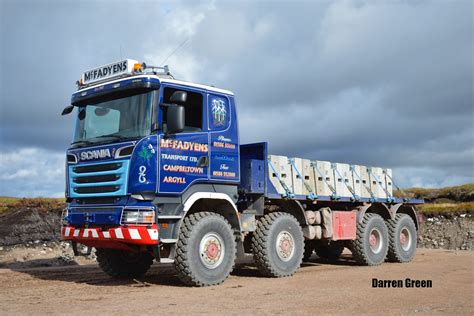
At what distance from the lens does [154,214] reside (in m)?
9.14

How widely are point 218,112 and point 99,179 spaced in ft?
8.52

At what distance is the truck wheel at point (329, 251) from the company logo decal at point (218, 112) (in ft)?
21.9

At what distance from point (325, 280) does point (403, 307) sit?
3209 mm

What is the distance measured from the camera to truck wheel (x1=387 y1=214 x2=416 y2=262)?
50.8 feet

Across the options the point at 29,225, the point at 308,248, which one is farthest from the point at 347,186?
the point at 29,225

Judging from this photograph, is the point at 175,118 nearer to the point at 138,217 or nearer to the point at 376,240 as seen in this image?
the point at 138,217

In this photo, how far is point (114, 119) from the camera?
32.3ft

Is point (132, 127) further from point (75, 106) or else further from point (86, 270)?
point (86, 270)

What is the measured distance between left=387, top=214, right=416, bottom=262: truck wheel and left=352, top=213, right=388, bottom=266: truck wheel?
0.58 metres

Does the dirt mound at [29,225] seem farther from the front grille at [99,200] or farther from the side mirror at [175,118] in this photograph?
the side mirror at [175,118]

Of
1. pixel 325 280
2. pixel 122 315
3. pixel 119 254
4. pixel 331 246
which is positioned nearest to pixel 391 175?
pixel 331 246

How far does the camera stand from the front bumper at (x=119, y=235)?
903 centimetres

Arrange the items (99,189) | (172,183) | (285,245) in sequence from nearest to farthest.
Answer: (172,183) → (99,189) → (285,245)

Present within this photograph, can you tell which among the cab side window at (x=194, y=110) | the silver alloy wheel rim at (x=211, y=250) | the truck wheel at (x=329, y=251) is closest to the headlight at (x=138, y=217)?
the silver alloy wheel rim at (x=211, y=250)
